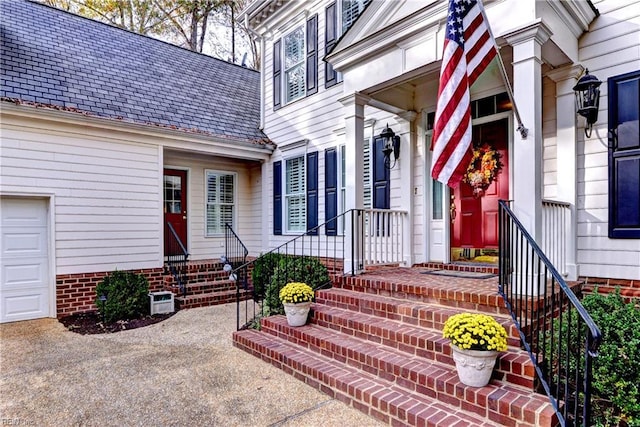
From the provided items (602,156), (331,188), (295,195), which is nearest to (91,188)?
(295,195)

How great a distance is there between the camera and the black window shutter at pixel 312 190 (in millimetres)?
7465

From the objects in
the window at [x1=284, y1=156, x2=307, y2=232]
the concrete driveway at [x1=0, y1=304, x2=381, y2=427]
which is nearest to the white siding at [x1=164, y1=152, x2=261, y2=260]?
the window at [x1=284, y1=156, x2=307, y2=232]

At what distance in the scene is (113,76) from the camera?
754 centimetres

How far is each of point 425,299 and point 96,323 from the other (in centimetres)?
522

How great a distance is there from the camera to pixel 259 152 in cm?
855

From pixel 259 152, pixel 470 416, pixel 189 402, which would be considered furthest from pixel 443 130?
pixel 259 152

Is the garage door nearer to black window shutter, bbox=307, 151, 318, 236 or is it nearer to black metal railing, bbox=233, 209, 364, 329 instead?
black metal railing, bbox=233, 209, 364, 329

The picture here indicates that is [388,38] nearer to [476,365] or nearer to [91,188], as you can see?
[476,365]

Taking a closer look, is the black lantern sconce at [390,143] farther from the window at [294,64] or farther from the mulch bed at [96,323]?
the mulch bed at [96,323]

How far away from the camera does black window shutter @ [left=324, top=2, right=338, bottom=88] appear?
22.8 feet

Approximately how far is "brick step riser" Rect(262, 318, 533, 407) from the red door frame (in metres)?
2.31

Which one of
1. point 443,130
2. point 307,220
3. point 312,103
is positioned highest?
point 312,103

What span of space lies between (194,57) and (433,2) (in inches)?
298

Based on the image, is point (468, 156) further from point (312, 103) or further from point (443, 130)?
point (312, 103)
